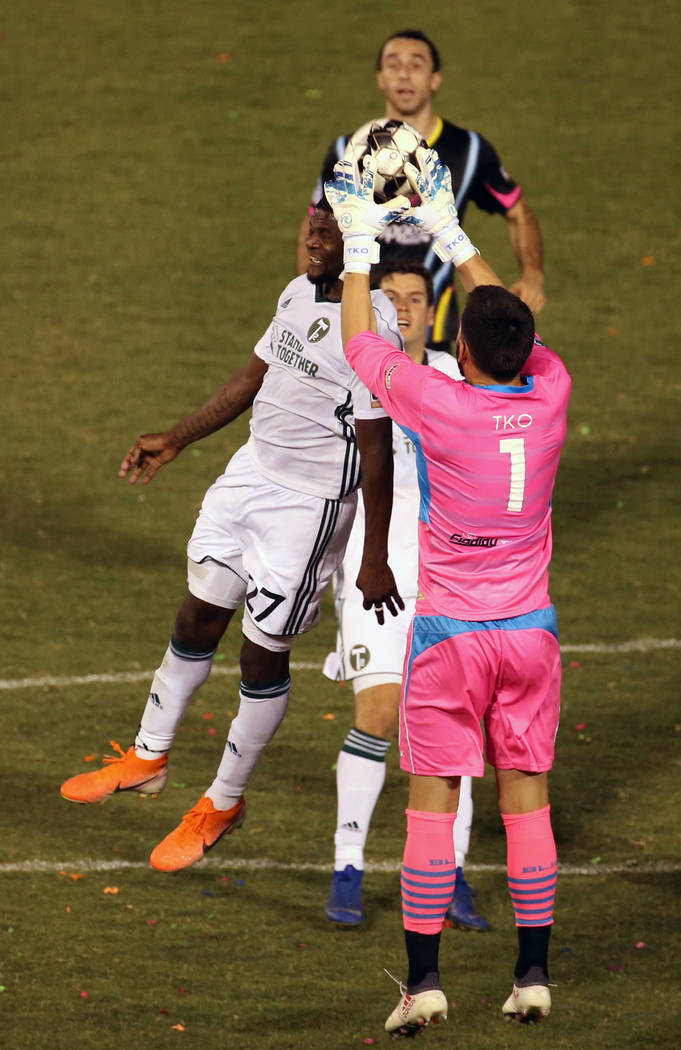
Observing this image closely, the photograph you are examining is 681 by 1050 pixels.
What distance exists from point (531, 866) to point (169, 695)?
160cm

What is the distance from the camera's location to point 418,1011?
5.32 meters

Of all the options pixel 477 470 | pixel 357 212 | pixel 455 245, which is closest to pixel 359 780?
pixel 477 470

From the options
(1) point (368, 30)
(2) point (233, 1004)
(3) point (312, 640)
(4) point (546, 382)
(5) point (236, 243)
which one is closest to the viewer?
(4) point (546, 382)

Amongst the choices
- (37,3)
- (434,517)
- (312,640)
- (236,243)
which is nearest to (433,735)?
(434,517)

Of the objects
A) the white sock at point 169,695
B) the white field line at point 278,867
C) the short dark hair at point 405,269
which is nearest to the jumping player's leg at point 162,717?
the white sock at point 169,695

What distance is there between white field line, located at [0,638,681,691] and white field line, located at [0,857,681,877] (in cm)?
198

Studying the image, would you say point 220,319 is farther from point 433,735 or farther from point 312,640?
point 433,735

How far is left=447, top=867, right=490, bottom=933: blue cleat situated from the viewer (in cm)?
732

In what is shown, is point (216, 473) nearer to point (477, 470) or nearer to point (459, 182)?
point (459, 182)

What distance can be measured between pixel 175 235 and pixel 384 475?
36.4ft

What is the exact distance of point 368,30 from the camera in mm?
18922

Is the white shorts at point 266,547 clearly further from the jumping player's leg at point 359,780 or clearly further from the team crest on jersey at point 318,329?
the jumping player's leg at point 359,780

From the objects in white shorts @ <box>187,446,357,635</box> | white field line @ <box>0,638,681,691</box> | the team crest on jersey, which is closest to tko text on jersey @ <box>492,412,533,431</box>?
the team crest on jersey

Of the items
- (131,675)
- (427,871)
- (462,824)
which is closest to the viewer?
(427,871)
